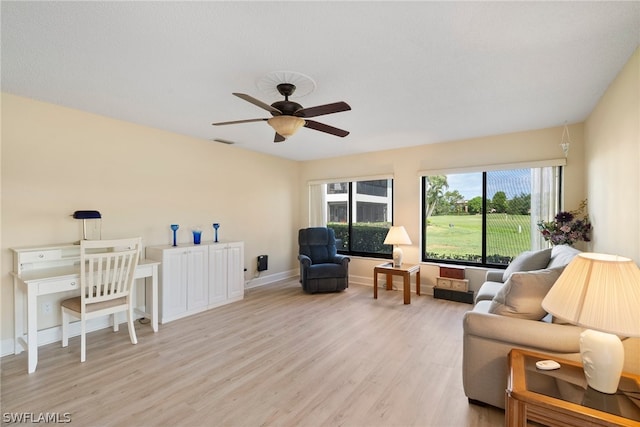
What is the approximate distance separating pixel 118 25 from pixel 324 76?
1451 millimetres

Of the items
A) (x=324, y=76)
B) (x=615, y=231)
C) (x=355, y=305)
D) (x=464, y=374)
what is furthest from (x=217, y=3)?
→ (x=355, y=305)

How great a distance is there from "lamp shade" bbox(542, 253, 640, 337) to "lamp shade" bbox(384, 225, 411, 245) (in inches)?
127

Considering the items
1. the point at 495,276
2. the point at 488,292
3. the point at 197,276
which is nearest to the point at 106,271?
the point at 197,276

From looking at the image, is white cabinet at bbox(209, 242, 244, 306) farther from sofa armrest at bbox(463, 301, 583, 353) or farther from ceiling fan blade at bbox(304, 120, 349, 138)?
sofa armrest at bbox(463, 301, 583, 353)

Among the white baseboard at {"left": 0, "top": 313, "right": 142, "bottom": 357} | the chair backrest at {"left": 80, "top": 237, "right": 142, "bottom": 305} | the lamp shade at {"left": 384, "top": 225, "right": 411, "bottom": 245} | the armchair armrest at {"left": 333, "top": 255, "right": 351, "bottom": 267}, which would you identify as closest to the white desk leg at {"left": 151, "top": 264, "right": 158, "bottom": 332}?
the chair backrest at {"left": 80, "top": 237, "right": 142, "bottom": 305}

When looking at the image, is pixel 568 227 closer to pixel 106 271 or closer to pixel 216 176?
pixel 216 176

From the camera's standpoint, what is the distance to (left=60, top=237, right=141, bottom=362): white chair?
2754 mm

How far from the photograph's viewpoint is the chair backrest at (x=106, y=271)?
2.77m

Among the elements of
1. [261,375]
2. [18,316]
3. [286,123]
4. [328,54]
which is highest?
[328,54]

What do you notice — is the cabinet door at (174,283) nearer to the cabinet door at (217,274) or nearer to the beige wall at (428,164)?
the cabinet door at (217,274)

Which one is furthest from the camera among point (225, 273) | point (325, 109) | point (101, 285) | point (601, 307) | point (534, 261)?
point (225, 273)

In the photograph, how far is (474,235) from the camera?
4777mm

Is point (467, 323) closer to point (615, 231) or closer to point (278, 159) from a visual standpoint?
point (615, 231)

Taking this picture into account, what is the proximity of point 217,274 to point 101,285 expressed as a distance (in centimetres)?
149
